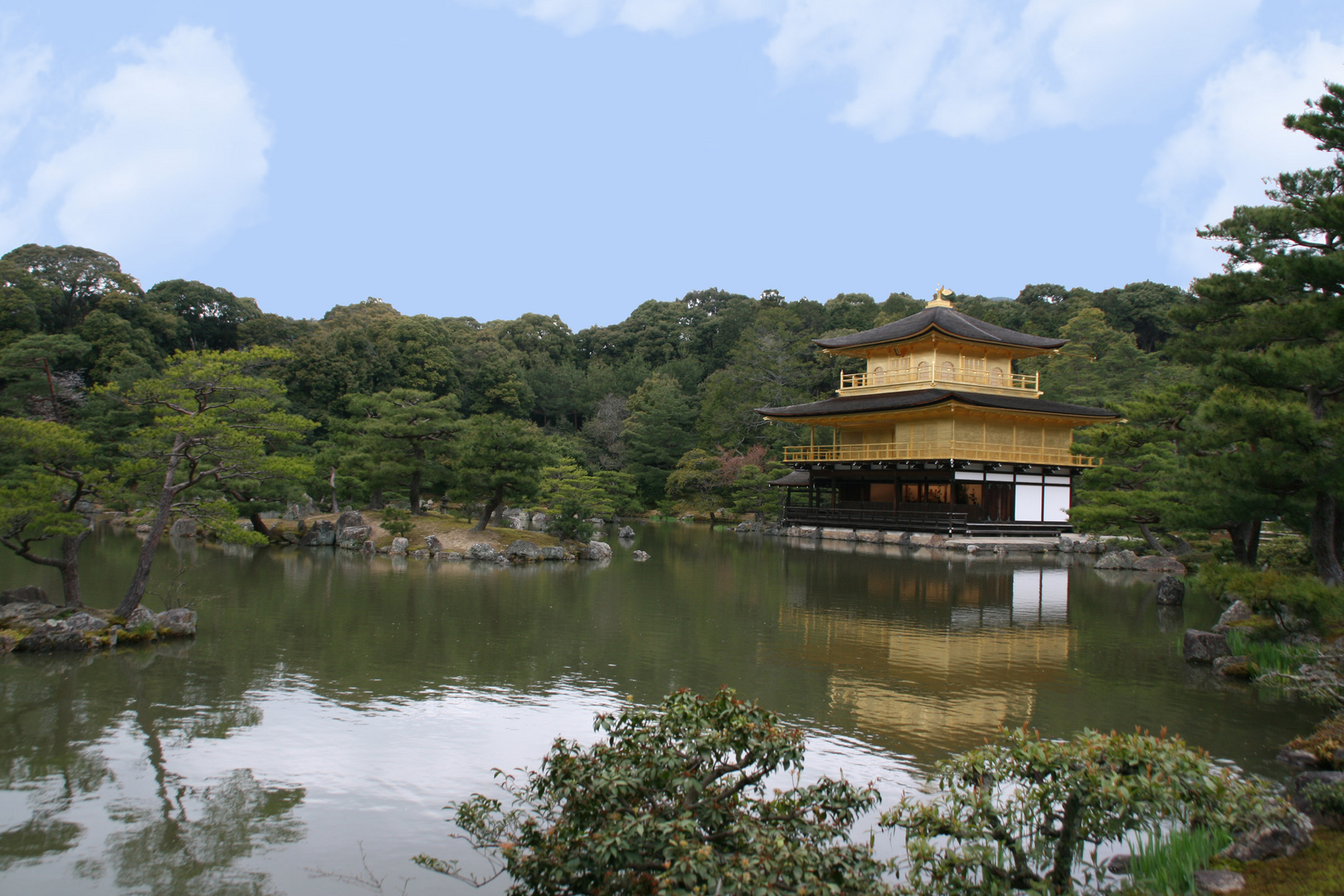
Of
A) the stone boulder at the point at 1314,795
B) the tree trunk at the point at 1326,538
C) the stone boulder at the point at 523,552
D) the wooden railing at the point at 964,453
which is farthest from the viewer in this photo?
the wooden railing at the point at 964,453

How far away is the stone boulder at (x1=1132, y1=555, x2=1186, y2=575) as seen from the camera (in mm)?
19703

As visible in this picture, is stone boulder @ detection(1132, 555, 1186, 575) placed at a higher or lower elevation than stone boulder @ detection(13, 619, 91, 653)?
higher

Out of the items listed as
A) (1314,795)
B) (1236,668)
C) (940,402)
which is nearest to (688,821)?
(1314,795)

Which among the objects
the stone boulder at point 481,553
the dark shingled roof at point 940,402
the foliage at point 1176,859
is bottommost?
the foliage at point 1176,859

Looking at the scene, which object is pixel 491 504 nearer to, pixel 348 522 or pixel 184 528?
pixel 348 522

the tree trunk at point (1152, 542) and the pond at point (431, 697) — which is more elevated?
the tree trunk at point (1152, 542)

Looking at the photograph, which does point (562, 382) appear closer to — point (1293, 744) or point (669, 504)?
point (669, 504)

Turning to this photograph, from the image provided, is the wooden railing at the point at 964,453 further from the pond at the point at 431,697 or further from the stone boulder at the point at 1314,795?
the stone boulder at the point at 1314,795

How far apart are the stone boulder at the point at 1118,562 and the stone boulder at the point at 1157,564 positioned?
0.12m

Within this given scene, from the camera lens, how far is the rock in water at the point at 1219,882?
12.7 ft

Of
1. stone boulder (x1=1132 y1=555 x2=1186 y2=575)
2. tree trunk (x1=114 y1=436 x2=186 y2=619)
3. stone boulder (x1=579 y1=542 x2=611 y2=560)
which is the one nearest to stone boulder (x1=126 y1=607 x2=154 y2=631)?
tree trunk (x1=114 y1=436 x2=186 y2=619)

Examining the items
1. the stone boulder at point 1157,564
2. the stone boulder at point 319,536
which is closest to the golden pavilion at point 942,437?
the stone boulder at point 1157,564

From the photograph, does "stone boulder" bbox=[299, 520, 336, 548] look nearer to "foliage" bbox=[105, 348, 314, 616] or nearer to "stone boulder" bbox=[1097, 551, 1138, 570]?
"foliage" bbox=[105, 348, 314, 616]

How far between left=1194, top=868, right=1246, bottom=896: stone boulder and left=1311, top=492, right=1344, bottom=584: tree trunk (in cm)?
646
